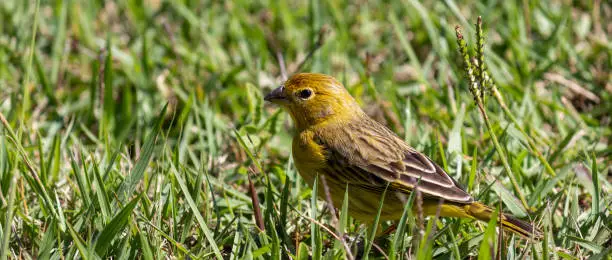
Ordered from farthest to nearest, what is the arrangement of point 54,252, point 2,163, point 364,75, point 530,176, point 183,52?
point 183,52, point 364,75, point 530,176, point 2,163, point 54,252

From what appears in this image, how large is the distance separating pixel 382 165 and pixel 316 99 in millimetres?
633

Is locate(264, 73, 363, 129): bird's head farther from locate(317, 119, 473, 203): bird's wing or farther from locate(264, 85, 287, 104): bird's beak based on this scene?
locate(317, 119, 473, 203): bird's wing

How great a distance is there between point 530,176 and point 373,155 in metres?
0.97

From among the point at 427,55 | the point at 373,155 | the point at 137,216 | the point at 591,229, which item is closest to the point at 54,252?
the point at 137,216

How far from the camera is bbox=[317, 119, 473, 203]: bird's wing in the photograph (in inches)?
140

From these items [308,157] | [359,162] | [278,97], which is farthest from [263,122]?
[359,162]

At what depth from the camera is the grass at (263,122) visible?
3383mm

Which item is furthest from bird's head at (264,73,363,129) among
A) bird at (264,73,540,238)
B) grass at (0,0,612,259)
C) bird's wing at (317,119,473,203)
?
grass at (0,0,612,259)

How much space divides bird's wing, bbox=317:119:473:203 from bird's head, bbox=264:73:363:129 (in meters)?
0.14

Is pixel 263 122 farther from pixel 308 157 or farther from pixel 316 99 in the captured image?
pixel 308 157

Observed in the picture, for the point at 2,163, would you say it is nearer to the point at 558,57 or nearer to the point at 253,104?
the point at 253,104

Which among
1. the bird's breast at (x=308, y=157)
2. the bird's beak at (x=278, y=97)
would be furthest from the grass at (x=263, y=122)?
the bird's beak at (x=278, y=97)

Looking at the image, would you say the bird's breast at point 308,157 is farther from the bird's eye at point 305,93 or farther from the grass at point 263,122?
the bird's eye at point 305,93

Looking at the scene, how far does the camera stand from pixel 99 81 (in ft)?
16.5
